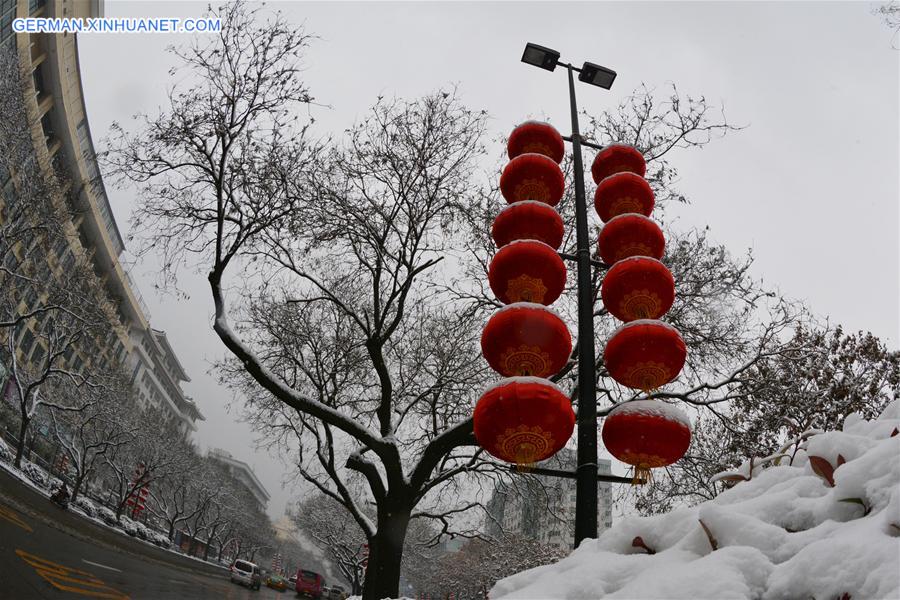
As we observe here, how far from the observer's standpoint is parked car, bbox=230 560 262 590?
102 feet

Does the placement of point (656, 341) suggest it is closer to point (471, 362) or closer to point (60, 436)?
point (471, 362)

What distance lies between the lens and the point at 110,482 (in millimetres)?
51750

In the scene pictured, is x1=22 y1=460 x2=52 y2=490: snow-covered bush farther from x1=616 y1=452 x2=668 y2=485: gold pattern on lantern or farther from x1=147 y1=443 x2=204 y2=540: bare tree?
x1=616 y1=452 x2=668 y2=485: gold pattern on lantern

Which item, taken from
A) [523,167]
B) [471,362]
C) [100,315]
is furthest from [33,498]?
[523,167]

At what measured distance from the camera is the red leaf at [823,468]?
1.77 metres

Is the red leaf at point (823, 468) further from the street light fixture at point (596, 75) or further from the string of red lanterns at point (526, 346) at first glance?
the street light fixture at point (596, 75)

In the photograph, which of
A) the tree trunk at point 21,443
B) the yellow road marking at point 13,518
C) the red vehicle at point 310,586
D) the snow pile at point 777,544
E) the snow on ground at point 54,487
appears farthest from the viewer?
the red vehicle at point 310,586

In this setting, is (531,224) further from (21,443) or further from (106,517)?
(106,517)

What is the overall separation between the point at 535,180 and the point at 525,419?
7.62 ft

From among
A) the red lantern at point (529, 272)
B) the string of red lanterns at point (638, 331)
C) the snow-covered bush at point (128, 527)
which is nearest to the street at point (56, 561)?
the red lantern at point (529, 272)

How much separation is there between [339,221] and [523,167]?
19.5 ft

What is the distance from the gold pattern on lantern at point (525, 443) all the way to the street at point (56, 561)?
945 cm

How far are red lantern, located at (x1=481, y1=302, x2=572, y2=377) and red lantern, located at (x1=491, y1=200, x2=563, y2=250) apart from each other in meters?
0.89

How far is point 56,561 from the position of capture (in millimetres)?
12219
